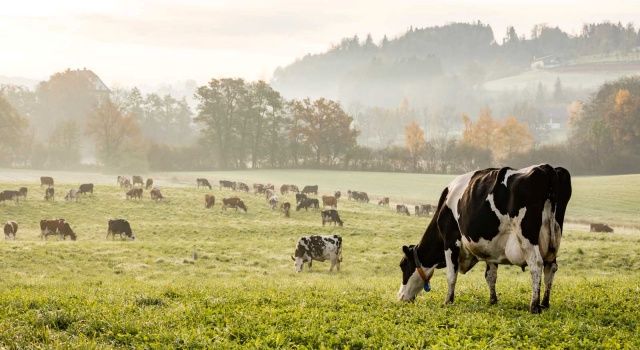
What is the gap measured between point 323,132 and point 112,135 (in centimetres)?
→ 3790

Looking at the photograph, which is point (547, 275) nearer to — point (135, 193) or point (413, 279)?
point (413, 279)

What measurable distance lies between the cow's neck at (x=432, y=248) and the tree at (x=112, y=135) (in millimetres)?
85511

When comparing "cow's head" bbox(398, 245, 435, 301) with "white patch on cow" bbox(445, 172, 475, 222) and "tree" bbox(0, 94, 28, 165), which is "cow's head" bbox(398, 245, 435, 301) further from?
"tree" bbox(0, 94, 28, 165)

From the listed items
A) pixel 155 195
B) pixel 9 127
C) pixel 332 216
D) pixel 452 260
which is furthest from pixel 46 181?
pixel 452 260

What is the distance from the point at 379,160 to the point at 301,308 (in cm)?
9047

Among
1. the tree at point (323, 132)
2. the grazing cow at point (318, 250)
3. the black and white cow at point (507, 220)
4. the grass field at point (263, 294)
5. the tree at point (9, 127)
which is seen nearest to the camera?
the grass field at point (263, 294)

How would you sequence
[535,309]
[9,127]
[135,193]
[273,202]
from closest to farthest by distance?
[535,309] < [135,193] < [273,202] < [9,127]

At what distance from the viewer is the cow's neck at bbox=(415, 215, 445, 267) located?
39.4ft

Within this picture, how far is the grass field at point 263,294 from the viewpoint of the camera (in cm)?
834

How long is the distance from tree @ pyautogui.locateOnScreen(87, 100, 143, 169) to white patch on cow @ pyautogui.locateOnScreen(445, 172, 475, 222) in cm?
8633

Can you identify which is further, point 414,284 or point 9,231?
point 9,231

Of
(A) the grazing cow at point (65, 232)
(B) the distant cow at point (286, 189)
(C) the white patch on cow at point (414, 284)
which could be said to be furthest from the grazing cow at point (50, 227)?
(B) the distant cow at point (286, 189)

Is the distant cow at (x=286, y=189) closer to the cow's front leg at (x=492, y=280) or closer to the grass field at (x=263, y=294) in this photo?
the grass field at (x=263, y=294)

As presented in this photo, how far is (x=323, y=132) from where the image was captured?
10269 cm
